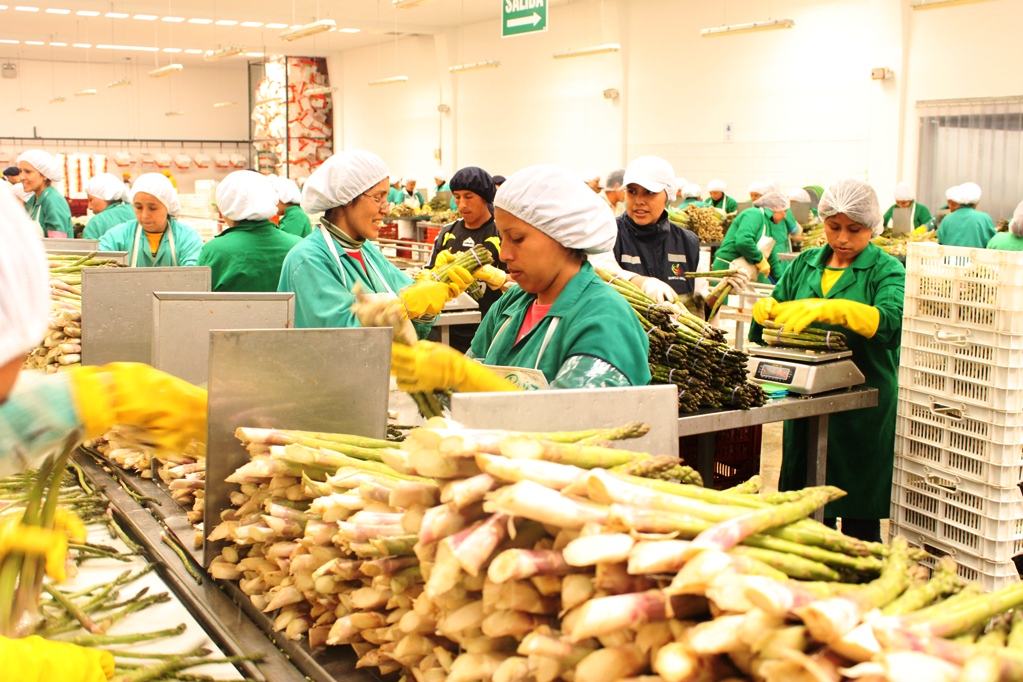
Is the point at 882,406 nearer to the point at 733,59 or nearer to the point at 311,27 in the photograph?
the point at 311,27

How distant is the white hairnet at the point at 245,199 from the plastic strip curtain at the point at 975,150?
1025cm

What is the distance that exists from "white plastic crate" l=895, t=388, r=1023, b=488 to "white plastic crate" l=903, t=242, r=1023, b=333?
313mm

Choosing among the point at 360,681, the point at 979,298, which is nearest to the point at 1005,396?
the point at 979,298

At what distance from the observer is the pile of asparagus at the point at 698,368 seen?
3768 mm

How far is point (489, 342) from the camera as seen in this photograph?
10.2 feet

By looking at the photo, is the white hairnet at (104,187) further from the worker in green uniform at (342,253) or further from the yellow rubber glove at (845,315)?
the yellow rubber glove at (845,315)

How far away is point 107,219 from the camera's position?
8.08 metres

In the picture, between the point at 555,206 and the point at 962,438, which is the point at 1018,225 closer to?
the point at 962,438

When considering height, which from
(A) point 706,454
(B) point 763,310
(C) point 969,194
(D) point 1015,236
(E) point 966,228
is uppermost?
(C) point 969,194

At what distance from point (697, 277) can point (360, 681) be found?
416 cm

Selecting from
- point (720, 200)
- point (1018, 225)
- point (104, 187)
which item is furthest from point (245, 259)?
point (720, 200)

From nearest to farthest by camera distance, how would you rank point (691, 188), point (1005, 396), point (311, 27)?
1. point (1005, 396)
2. point (311, 27)
3. point (691, 188)

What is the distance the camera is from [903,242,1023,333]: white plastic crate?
3268 millimetres

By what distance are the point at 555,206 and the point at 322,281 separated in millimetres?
1128
